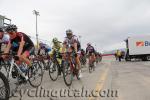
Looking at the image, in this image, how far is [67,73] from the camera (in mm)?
12031

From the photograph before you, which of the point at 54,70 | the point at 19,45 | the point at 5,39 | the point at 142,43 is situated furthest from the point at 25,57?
the point at 142,43

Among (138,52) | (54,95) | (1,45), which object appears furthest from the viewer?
(138,52)

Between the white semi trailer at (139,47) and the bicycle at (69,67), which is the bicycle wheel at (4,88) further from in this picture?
the white semi trailer at (139,47)

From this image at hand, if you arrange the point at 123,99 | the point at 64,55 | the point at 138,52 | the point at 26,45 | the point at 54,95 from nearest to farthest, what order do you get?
the point at 123,99
the point at 54,95
the point at 26,45
the point at 64,55
the point at 138,52

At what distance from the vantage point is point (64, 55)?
493 inches

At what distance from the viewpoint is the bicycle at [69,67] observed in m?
11.9

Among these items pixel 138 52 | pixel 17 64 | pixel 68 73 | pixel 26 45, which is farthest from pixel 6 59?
pixel 138 52

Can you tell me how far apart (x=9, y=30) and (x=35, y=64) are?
2.48m

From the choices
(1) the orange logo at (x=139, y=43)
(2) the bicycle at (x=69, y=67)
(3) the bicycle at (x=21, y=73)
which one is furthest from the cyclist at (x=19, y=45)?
(1) the orange logo at (x=139, y=43)

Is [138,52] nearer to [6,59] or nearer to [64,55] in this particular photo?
[64,55]

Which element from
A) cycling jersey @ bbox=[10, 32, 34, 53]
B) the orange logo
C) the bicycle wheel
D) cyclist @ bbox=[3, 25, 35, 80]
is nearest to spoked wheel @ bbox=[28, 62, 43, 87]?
cyclist @ bbox=[3, 25, 35, 80]

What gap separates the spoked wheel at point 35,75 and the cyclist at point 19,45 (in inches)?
18.2

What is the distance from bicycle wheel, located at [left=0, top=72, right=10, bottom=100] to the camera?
289 inches

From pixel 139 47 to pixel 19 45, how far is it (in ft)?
122
